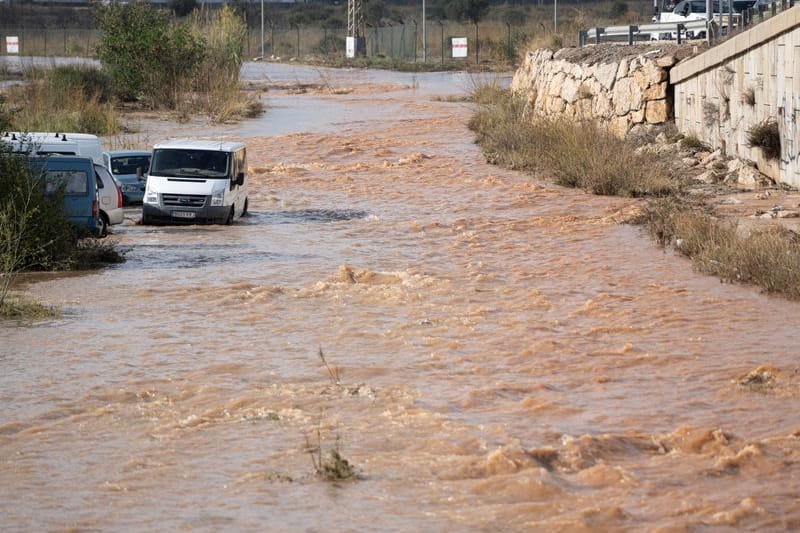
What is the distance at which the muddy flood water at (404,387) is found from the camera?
9359 mm

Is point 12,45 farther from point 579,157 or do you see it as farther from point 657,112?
point 579,157

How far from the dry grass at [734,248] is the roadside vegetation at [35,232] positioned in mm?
8817

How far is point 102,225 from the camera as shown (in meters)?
22.4

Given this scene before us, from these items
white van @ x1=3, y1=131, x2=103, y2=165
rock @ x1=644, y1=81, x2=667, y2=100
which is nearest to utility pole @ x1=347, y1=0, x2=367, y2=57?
rock @ x1=644, y1=81, x2=667, y2=100

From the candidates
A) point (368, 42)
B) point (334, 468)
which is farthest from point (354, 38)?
point (334, 468)

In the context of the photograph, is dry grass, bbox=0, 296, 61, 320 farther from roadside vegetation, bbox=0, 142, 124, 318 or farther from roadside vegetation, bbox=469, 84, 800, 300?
roadside vegetation, bbox=469, 84, 800, 300

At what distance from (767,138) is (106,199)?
12.4 metres

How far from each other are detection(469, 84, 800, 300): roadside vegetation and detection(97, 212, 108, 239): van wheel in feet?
30.1

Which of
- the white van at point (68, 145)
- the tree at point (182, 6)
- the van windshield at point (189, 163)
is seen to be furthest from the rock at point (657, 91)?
the tree at point (182, 6)

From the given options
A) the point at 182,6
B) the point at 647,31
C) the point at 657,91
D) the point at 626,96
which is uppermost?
the point at 182,6

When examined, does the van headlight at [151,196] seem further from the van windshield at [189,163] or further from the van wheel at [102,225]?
the van wheel at [102,225]

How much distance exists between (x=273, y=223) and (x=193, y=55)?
31.5m

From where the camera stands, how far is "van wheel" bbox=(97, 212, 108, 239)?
21.9m

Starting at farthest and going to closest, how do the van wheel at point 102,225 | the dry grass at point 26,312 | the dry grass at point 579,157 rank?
the dry grass at point 579,157, the van wheel at point 102,225, the dry grass at point 26,312
